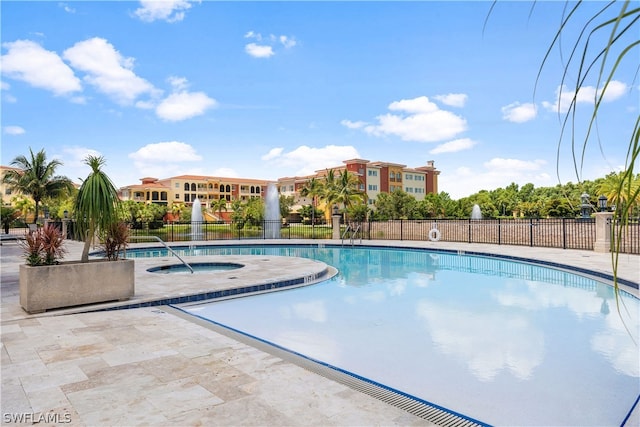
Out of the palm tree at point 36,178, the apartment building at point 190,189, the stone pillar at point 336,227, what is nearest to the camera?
Result: the stone pillar at point 336,227

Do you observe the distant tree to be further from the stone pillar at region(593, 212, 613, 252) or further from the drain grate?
the drain grate

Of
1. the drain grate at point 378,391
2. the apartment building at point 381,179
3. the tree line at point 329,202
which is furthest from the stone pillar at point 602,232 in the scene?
the apartment building at point 381,179

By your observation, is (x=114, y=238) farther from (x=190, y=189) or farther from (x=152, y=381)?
(x=190, y=189)

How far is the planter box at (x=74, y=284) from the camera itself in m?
Answer: 5.31

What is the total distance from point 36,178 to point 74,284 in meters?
28.9

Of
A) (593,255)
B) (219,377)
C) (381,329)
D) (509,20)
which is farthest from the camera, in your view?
(593,255)

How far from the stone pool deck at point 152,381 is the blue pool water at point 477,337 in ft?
2.35

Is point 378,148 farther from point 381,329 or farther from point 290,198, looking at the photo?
point 381,329

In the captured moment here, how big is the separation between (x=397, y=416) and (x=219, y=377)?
4.85ft

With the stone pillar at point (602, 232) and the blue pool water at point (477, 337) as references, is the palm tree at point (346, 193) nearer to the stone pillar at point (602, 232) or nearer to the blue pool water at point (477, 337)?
the stone pillar at point (602, 232)

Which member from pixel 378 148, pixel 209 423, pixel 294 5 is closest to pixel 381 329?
pixel 209 423

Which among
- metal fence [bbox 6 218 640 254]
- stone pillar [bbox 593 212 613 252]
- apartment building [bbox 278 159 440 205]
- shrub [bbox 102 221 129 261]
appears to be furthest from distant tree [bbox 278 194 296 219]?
shrub [bbox 102 221 129 261]

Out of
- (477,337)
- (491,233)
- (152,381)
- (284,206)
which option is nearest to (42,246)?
(152,381)

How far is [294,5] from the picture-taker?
31.6 feet
